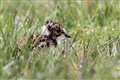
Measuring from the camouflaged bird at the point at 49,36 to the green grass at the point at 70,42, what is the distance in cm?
9

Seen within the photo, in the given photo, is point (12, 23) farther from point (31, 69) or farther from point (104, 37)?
point (31, 69)

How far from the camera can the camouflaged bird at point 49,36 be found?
4400 mm

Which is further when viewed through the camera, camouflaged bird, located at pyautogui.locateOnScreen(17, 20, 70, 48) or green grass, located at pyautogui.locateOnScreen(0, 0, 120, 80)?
camouflaged bird, located at pyautogui.locateOnScreen(17, 20, 70, 48)

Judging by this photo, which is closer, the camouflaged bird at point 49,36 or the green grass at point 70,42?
the green grass at point 70,42

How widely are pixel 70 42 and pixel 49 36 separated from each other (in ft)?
0.66

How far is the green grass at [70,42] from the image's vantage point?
3.55 metres

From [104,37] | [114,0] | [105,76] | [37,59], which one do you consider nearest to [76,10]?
[114,0]

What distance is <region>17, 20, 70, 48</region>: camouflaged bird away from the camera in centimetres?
440

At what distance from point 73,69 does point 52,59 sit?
0.25m

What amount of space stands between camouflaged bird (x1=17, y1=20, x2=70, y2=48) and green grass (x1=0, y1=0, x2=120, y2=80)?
0.30ft

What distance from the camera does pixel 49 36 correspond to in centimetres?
450

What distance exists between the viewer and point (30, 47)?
4199 millimetres

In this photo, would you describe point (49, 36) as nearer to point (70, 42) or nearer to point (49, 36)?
point (49, 36)

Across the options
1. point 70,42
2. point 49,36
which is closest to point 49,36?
point 49,36
